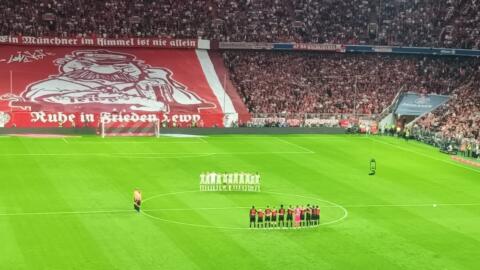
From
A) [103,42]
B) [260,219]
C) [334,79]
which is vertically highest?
[103,42]

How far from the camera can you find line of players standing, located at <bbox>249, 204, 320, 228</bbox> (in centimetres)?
4112

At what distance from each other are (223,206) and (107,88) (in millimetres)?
40610

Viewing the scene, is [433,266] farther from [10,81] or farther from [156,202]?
[10,81]

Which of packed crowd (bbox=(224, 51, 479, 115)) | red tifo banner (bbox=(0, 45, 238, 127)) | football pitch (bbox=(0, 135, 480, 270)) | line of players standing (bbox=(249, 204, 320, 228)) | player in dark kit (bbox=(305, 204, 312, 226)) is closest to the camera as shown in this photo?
football pitch (bbox=(0, 135, 480, 270))

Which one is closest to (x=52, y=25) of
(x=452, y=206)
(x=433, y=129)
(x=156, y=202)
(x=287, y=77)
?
(x=287, y=77)

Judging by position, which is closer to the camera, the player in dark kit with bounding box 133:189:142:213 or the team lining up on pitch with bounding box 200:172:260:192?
the player in dark kit with bounding box 133:189:142:213

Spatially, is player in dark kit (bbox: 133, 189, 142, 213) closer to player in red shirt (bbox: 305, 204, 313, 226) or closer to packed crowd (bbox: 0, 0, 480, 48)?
player in red shirt (bbox: 305, 204, 313, 226)

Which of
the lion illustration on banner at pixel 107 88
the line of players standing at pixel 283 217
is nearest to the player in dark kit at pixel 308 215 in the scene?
the line of players standing at pixel 283 217

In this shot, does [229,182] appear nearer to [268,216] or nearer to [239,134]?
[268,216]

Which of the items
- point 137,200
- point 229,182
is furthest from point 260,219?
point 229,182

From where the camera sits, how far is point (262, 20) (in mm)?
93188

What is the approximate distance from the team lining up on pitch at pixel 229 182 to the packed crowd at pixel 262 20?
4172 centimetres

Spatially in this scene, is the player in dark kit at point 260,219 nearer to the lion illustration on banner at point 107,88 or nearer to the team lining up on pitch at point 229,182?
the team lining up on pitch at point 229,182

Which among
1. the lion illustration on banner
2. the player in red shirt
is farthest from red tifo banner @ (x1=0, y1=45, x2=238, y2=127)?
the player in red shirt
